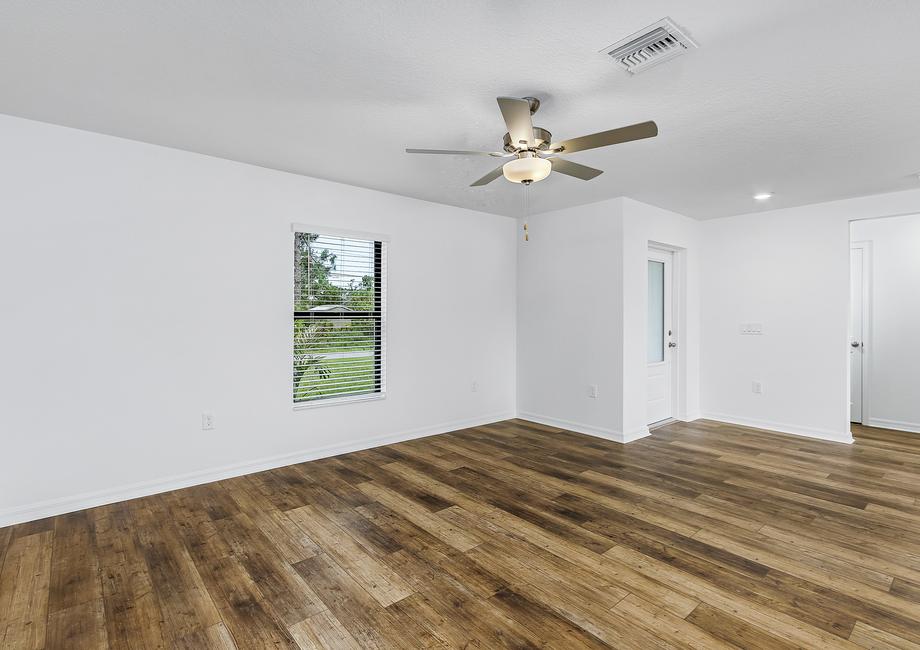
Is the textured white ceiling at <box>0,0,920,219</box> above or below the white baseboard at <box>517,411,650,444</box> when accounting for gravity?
above

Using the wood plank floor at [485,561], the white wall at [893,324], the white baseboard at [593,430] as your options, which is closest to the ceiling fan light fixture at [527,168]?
the wood plank floor at [485,561]

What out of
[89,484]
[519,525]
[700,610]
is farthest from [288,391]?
[700,610]

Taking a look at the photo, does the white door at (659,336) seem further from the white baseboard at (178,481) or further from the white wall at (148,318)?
the white wall at (148,318)

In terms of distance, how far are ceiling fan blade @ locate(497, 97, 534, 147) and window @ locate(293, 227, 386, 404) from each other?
2329 millimetres

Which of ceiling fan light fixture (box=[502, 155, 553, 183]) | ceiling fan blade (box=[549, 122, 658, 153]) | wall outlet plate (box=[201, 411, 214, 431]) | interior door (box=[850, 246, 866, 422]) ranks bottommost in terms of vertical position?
wall outlet plate (box=[201, 411, 214, 431])

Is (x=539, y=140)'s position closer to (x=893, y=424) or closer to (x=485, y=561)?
(x=485, y=561)

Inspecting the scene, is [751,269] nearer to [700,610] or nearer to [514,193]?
[514,193]

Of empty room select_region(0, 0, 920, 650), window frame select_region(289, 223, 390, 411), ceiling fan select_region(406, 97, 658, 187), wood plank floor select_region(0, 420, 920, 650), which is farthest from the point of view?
window frame select_region(289, 223, 390, 411)

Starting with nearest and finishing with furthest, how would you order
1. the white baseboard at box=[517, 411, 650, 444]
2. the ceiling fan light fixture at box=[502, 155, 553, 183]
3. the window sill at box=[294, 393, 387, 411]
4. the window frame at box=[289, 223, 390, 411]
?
the ceiling fan light fixture at box=[502, 155, 553, 183] → the window sill at box=[294, 393, 387, 411] → the window frame at box=[289, 223, 390, 411] → the white baseboard at box=[517, 411, 650, 444]

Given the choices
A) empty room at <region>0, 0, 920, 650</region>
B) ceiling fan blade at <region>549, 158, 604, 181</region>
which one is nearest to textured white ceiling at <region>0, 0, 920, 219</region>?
empty room at <region>0, 0, 920, 650</region>

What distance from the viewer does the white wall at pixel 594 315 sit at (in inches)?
188

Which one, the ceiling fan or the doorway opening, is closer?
the ceiling fan

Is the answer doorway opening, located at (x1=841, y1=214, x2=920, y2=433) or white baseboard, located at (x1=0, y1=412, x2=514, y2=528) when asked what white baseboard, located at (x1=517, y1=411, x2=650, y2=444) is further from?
doorway opening, located at (x1=841, y1=214, x2=920, y2=433)

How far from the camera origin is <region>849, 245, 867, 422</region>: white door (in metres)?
5.56
